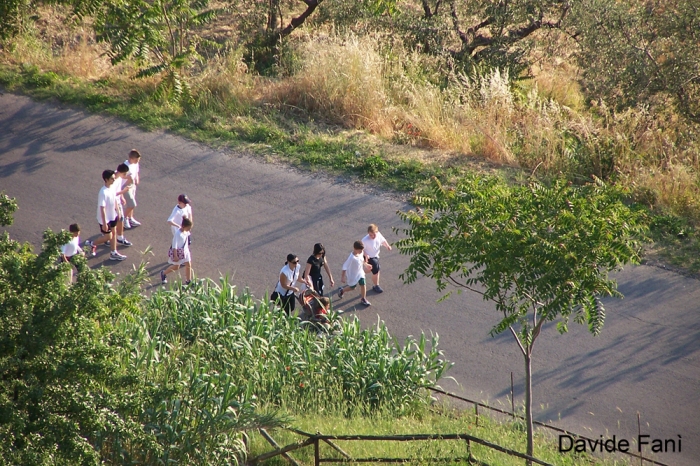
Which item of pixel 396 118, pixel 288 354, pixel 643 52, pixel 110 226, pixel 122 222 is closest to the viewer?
pixel 288 354

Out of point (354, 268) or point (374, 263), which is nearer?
point (354, 268)

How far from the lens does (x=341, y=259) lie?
37.4 feet

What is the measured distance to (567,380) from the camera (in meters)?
9.08

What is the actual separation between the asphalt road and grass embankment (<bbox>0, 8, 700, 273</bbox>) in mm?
788

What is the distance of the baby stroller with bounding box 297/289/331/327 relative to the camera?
9.59m

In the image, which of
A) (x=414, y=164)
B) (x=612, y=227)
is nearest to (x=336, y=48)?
(x=414, y=164)

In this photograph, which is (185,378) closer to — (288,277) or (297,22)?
(288,277)

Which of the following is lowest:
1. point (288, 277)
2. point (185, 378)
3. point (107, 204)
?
point (185, 378)

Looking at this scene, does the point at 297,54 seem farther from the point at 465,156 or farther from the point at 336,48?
the point at 465,156

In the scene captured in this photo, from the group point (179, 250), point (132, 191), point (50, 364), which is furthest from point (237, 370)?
point (132, 191)

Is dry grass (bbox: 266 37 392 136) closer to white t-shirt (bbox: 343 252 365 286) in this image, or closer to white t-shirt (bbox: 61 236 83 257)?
white t-shirt (bbox: 343 252 365 286)

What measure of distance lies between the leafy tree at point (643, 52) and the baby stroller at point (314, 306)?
26.5 ft

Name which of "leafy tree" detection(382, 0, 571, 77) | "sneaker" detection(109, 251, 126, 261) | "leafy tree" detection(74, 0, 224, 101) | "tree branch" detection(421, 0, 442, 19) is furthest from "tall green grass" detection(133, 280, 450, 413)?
"tree branch" detection(421, 0, 442, 19)

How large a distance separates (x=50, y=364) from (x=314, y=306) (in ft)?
16.1
